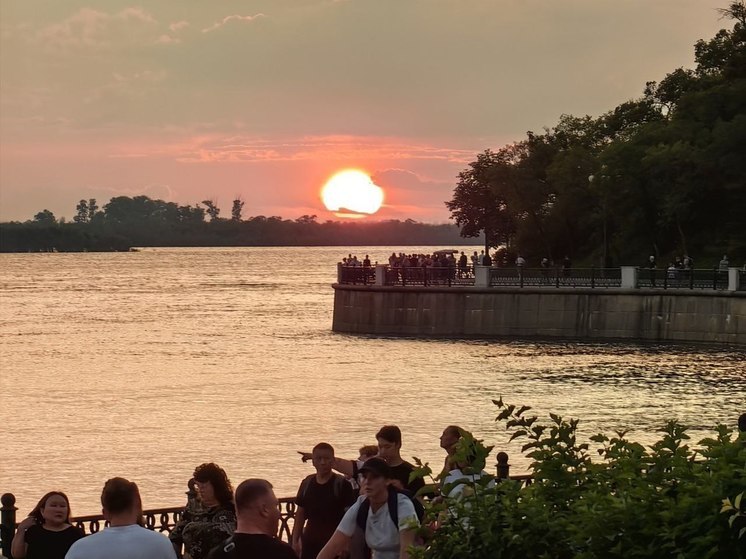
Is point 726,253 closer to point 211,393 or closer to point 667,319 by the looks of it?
point 667,319

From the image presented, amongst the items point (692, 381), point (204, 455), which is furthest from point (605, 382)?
point (204, 455)

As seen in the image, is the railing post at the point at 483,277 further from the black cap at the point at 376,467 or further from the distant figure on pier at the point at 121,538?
the distant figure on pier at the point at 121,538

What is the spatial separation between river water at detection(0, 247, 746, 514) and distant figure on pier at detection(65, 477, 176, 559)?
17.7 meters

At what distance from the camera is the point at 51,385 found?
48188mm

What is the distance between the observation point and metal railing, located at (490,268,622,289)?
187ft

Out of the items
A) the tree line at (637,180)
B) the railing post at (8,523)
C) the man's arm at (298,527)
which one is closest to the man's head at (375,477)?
the man's arm at (298,527)

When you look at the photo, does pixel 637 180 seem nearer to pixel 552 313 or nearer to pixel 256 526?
pixel 552 313

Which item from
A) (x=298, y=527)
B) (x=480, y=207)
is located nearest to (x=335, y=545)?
(x=298, y=527)

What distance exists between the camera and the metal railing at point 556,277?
5711 cm

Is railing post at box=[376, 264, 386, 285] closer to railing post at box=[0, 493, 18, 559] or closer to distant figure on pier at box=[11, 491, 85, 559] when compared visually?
railing post at box=[0, 493, 18, 559]

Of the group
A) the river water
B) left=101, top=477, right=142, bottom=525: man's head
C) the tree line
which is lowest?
the river water

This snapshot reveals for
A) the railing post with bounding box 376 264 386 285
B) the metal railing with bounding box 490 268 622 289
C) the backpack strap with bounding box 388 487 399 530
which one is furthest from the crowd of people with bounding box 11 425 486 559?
the railing post with bounding box 376 264 386 285

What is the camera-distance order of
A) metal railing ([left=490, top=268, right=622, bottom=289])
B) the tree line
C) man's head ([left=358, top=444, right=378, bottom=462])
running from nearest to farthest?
man's head ([left=358, top=444, right=378, bottom=462]) < metal railing ([left=490, top=268, right=622, bottom=289]) < the tree line

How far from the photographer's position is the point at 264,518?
6.12 m
